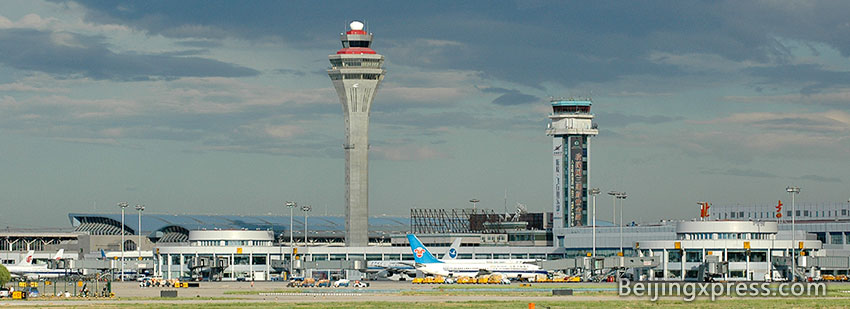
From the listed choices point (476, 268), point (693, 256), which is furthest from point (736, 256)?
point (476, 268)

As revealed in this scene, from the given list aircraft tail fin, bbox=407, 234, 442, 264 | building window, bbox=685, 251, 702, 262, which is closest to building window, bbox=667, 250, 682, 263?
building window, bbox=685, 251, 702, 262

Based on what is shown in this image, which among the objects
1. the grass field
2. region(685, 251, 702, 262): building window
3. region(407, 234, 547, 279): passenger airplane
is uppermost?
the grass field

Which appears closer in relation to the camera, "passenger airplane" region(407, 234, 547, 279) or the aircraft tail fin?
"passenger airplane" region(407, 234, 547, 279)

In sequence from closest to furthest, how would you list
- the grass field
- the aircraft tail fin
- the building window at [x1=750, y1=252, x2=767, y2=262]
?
the grass field → the aircraft tail fin → the building window at [x1=750, y1=252, x2=767, y2=262]

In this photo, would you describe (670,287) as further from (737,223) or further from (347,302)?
(737,223)

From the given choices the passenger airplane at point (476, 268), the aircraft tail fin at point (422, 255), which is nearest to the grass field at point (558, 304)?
the passenger airplane at point (476, 268)

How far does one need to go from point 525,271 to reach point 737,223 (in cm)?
3536

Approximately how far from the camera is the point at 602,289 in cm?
12975

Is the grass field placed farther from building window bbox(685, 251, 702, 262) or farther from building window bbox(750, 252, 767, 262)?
building window bbox(685, 251, 702, 262)

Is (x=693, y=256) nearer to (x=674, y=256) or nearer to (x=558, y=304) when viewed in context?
(x=674, y=256)

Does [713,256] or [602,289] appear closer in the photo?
[602,289]

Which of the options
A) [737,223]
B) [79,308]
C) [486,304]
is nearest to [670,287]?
[486,304]

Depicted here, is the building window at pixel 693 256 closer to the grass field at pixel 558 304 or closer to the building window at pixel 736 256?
the building window at pixel 736 256

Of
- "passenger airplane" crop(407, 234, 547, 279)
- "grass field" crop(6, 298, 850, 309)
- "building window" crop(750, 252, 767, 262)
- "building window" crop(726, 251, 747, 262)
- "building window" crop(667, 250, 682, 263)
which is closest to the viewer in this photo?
"grass field" crop(6, 298, 850, 309)
